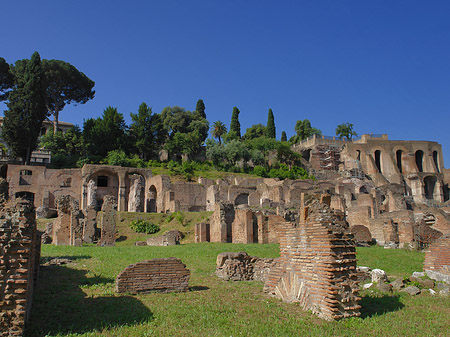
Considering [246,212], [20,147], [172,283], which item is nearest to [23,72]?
[20,147]

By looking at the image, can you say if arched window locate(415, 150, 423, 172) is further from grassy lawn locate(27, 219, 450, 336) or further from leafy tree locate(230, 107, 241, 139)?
grassy lawn locate(27, 219, 450, 336)

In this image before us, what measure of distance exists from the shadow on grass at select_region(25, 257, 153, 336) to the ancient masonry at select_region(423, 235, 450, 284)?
773 centimetres

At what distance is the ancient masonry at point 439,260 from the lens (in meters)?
9.89

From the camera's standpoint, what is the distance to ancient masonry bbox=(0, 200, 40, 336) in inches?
201

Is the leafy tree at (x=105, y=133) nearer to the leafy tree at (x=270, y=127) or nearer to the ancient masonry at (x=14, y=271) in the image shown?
the leafy tree at (x=270, y=127)

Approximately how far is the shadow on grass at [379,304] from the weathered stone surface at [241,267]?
113 inches

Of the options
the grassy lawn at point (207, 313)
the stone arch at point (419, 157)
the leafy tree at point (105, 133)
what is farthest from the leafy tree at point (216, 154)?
the grassy lawn at point (207, 313)

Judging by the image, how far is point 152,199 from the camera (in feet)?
138

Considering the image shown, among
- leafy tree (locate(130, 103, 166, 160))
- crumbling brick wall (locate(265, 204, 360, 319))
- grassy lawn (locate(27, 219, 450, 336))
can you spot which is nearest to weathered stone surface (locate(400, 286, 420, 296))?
grassy lawn (locate(27, 219, 450, 336))

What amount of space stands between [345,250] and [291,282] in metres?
1.38

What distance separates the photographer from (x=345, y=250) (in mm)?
Answer: 6805

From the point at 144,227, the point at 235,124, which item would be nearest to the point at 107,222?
the point at 144,227

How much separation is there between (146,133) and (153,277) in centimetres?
4883

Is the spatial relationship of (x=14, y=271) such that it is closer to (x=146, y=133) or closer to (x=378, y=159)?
(x=146, y=133)
